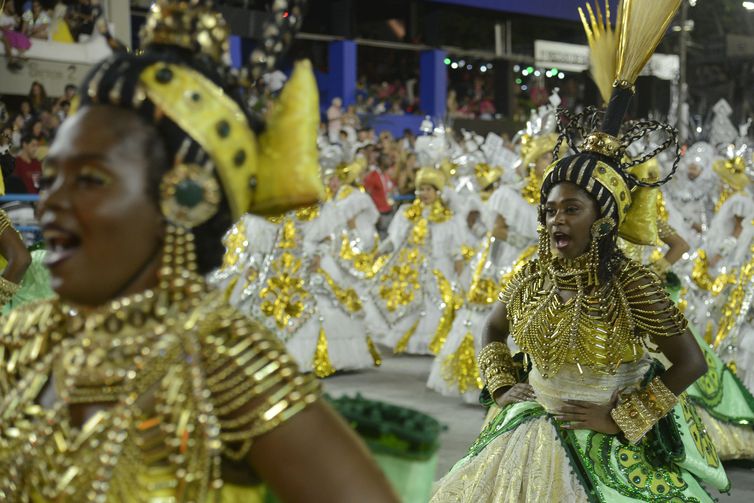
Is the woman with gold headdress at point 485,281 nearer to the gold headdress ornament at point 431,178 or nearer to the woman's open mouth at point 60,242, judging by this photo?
the gold headdress ornament at point 431,178

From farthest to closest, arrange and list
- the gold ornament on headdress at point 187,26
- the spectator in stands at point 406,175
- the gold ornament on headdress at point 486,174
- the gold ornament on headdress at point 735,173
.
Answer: the spectator in stands at point 406,175 < the gold ornament on headdress at point 486,174 < the gold ornament on headdress at point 735,173 < the gold ornament on headdress at point 187,26

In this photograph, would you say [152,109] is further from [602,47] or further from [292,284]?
[292,284]

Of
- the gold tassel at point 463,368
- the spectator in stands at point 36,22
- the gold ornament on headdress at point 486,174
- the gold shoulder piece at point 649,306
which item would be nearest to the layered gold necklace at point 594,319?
the gold shoulder piece at point 649,306

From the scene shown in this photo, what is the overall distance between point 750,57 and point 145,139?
25.7m

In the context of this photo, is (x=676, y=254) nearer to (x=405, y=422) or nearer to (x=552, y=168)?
(x=552, y=168)

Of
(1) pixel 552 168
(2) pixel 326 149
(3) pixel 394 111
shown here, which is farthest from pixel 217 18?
(3) pixel 394 111

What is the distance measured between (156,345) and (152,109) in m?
0.32

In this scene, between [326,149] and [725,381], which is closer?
[725,381]

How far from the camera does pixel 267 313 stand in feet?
26.0

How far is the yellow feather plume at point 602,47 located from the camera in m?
3.73

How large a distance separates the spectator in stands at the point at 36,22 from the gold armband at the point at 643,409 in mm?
10331

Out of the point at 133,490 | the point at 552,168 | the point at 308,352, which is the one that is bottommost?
the point at 308,352

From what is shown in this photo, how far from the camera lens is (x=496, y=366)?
3.63 m

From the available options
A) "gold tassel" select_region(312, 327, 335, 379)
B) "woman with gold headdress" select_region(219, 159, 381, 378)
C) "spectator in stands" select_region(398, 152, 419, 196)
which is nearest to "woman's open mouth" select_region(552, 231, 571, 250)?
"woman with gold headdress" select_region(219, 159, 381, 378)
